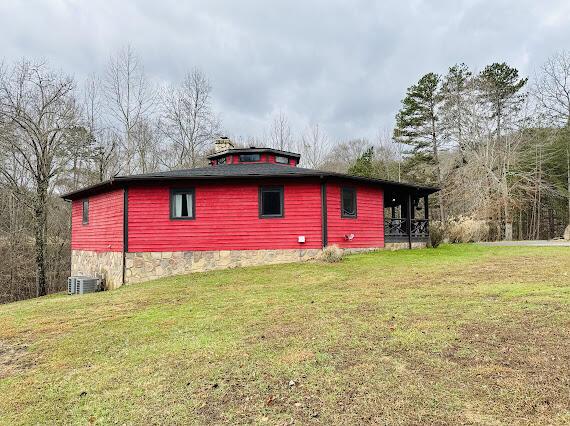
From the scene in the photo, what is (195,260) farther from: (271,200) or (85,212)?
(85,212)

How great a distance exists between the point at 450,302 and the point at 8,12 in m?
20.0

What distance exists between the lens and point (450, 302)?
563 cm

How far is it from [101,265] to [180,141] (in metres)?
15.1

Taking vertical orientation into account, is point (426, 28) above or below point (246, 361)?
above

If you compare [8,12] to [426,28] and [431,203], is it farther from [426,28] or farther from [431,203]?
[431,203]

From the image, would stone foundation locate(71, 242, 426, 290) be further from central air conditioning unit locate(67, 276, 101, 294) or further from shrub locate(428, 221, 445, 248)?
shrub locate(428, 221, 445, 248)

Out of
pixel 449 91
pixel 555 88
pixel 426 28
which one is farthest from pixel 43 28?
pixel 555 88

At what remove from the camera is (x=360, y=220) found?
13.5 metres

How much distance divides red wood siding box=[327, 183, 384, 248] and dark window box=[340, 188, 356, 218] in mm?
151

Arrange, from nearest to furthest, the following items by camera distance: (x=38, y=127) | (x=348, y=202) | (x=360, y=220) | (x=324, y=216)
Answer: (x=324, y=216)
(x=348, y=202)
(x=360, y=220)
(x=38, y=127)

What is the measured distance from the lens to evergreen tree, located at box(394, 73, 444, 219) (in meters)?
29.2

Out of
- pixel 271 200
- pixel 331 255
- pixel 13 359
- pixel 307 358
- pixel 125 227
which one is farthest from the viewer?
pixel 271 200

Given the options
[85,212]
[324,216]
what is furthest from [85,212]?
[324,216]

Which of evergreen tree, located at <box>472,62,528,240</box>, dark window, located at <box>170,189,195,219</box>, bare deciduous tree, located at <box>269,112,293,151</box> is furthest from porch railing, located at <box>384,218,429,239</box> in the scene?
bare deciduous tree, located at <box>269,112,293,151</box>
